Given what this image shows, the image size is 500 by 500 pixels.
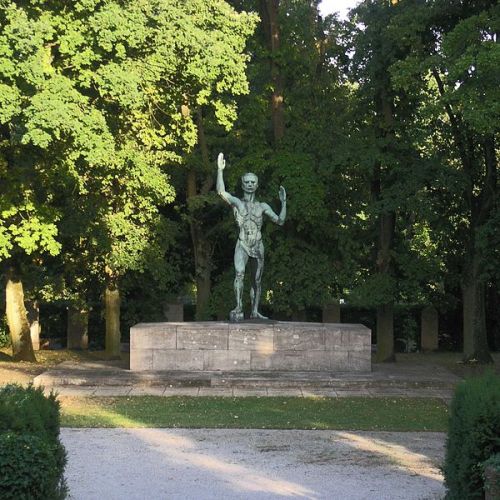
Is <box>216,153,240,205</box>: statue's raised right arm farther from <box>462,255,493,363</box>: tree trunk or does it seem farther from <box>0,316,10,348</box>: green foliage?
<box>0,316,10,348</box>: green foliage

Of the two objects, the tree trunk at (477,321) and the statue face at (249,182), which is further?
the tree trunk at (477,321)

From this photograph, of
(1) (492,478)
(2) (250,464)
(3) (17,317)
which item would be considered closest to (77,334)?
(3) (17,317)

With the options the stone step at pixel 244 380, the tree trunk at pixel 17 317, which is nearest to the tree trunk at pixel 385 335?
the stone step at pixel 244 380

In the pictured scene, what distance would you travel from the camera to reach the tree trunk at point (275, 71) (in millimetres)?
24984

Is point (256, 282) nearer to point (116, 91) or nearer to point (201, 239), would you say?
point (116, 91)

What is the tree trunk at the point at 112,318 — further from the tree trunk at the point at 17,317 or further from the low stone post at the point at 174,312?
the low stone post at the point at 174,312

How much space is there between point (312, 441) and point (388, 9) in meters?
14.7

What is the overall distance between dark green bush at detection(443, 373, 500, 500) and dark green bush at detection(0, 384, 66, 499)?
10.1 ft

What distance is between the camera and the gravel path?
28.0 feet

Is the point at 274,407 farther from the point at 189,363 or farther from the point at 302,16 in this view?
the point at 302,16

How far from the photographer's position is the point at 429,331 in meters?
31.7

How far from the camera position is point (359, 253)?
25.8 meters

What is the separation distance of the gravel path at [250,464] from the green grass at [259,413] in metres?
0.64

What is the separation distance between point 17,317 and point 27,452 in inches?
720
